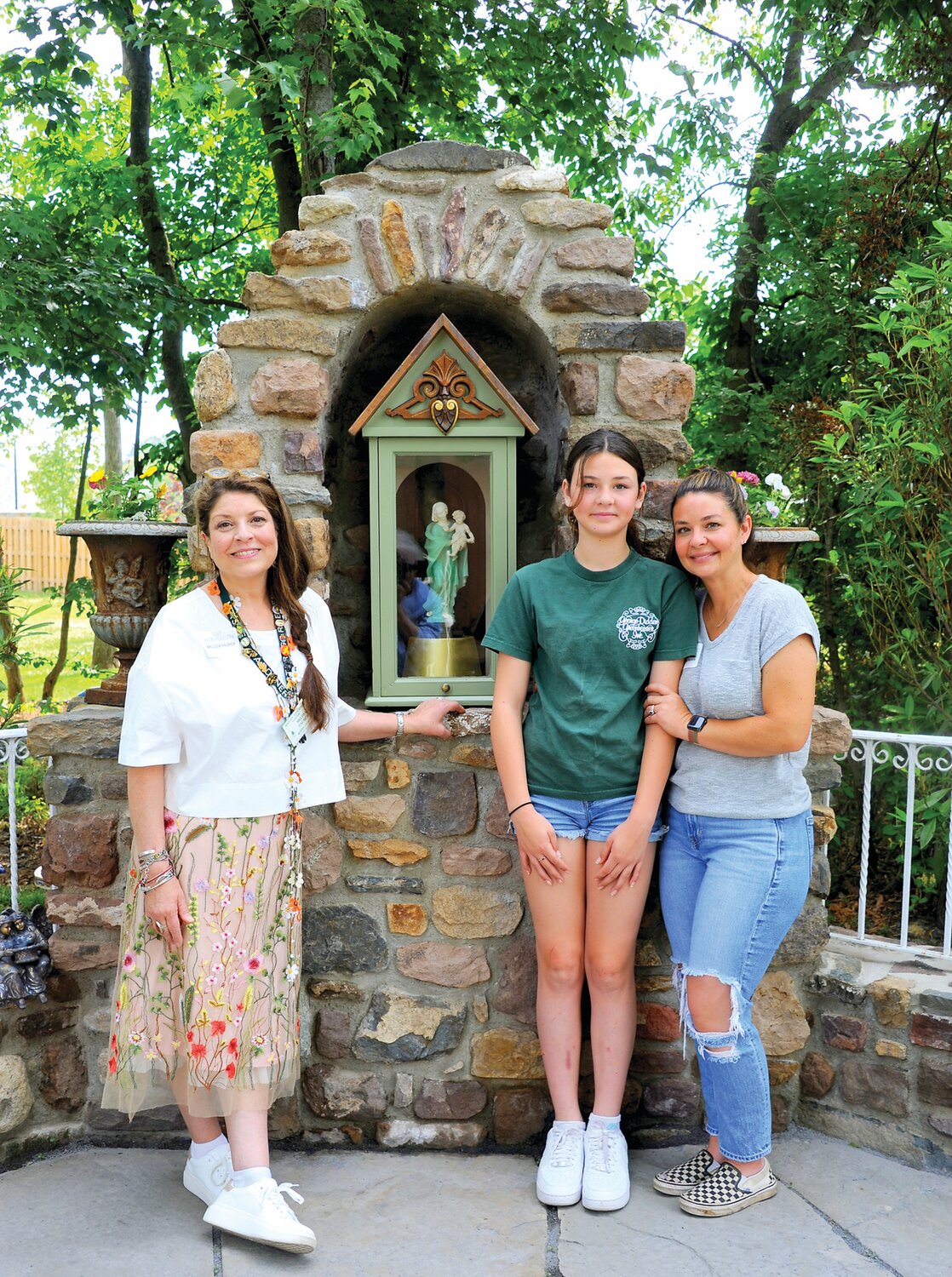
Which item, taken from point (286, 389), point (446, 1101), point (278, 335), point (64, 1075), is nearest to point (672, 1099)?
point (446, 1101)

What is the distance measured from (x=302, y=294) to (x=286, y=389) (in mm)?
229

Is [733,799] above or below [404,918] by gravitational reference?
above

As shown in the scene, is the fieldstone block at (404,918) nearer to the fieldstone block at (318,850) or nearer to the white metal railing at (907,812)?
the fieldstone block at (318,850)

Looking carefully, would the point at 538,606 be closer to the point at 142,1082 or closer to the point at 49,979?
the point at 142,1082

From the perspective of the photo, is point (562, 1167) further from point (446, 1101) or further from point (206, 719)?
point (206, 719)

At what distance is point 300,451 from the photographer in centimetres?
244

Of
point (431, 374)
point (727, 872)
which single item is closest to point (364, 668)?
point (431, 374)

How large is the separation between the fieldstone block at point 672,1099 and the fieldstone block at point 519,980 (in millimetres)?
349

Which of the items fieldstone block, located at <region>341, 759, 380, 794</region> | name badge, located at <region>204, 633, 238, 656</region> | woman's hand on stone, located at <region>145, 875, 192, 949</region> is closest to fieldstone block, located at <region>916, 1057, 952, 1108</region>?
fieldstone block, located at <region>341, 759, 380, 794</region>

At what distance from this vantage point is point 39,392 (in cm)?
534

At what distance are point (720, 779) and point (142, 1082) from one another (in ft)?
4.31

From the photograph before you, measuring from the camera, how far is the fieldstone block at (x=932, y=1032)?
7.82ft

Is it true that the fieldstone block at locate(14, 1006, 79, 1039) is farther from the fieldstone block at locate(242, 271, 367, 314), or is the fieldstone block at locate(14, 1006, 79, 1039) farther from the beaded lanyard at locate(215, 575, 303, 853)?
the fieldstone block at locate(242, 271, 367, 314)

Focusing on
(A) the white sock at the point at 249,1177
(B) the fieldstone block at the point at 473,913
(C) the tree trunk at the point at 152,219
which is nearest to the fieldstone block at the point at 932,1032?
(B) the fieldstone block at the point at 473,913
